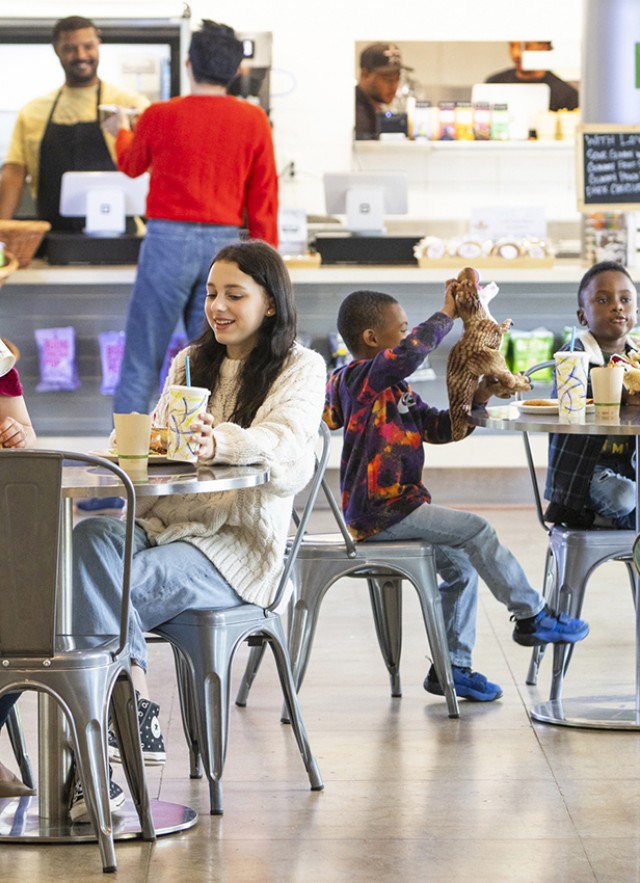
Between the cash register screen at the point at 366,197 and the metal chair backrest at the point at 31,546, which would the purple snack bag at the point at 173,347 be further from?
the metal chair backrest at the point at 31,546

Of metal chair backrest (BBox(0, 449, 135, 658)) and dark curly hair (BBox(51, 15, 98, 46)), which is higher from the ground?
dark curly hair (BBox(51, 15, 98, 46))

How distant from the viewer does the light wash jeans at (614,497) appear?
3678mm

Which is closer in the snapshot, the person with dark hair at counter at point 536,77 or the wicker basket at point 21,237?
the wicker basket at point 21,237

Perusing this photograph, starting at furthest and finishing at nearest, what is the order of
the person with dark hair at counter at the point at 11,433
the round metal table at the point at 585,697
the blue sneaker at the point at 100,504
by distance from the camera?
the blue sneaker at the point at 100,504 < the round metal table at the point at 585,697 < the person with dark hair at counter at the point at 11,433

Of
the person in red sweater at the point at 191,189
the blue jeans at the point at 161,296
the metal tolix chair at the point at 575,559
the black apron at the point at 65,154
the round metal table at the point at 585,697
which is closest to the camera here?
the round metal table at the point at 585,697

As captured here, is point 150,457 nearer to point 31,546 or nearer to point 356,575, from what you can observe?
point 31,546

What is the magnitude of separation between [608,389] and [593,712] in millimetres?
793

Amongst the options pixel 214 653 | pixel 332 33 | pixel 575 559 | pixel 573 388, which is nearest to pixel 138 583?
pixel 214 653

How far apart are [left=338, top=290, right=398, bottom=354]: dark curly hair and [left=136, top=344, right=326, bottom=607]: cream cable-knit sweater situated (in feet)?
2.23

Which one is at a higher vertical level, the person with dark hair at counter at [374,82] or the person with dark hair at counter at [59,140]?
the person with dark hair at counter at [374,82]

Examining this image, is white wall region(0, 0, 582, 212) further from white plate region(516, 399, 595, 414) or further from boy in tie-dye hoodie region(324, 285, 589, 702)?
white plate region(516, 399, 595, 414)

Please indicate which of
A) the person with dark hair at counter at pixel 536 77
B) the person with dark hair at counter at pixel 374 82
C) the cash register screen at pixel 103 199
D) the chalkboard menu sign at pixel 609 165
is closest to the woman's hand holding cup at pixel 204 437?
the chalkboard menu sign at pixel 609 165

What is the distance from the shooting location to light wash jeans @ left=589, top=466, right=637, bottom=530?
145 inches

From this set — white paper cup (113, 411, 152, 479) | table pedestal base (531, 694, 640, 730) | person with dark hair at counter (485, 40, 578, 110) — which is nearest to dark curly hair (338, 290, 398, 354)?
table pedestal base (531, 694, 640, 730)
